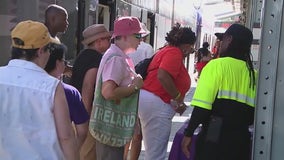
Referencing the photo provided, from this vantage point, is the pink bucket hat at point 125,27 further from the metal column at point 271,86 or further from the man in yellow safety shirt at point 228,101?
the metal column at point 271,86

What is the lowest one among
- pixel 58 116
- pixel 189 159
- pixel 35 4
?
pixel 189 159

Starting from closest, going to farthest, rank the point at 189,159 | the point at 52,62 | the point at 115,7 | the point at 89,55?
the point at 52,62 → the point at 189,159 → the point at 89,55 → the point at 115,7

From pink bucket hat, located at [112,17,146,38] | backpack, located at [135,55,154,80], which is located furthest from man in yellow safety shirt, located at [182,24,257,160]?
backpack, located at [135,55,154,80]

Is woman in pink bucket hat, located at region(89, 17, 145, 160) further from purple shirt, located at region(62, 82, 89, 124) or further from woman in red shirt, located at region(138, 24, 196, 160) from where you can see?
purple shirt, located at region(62, 82, 89, 124)

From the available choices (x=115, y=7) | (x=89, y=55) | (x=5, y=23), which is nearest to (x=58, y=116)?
(x=89, y=55)

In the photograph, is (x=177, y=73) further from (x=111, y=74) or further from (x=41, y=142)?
(x=41, y=142)

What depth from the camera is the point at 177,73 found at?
4633mm

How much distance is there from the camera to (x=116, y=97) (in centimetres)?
379

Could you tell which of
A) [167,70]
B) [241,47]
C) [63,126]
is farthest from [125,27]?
[63,126]

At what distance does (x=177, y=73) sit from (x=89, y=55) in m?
0.86

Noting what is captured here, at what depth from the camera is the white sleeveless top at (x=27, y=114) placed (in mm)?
2365

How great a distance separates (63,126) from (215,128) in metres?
1.17

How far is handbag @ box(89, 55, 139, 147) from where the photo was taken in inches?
152

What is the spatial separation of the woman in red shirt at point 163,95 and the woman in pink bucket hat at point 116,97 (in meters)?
0.62
